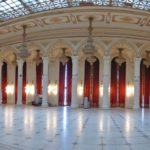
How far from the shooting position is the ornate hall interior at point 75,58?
26203 mm

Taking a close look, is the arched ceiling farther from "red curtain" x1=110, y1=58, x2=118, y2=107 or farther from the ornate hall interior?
"red curtain" x1=110, y1=58, x2=118, y2=107

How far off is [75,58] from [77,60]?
38 centimetres

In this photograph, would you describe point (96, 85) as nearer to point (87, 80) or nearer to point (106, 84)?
point (87, 80)

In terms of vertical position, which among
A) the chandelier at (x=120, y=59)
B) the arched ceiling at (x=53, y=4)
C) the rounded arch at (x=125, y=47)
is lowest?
the chandelier at (x=120, y=59)

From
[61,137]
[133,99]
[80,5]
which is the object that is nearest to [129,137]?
[61,137]

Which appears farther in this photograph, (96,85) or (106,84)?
(96,85)

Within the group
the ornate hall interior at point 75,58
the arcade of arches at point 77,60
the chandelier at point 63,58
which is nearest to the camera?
the ornate hall interior at point 75,58

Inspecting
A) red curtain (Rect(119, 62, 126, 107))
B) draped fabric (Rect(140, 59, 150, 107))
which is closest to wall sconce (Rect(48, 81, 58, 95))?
red curtain (Rect(119, 62, 126, 107))

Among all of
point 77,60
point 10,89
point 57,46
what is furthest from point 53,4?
point 10,89

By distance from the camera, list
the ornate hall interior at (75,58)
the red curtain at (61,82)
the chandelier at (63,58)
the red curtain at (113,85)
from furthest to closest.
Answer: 1. the red curtain at (61,82)
2. the red curtain at (113,85)
3. the chandelier at (63,58)
4. the ornate hall interior at (75,58)

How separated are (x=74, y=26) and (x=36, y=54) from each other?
7496 millimetres

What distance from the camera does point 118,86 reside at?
119 ft

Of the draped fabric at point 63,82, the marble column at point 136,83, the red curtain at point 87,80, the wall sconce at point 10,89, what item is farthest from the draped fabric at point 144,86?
the wall sconce at point 10,89

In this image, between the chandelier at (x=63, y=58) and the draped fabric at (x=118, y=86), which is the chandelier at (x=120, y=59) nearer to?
the draped fabric at (x=118, y=86)
